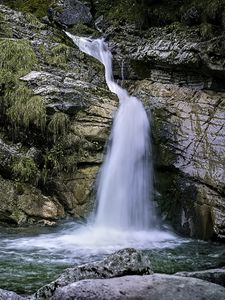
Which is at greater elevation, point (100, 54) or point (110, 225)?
point (100, 54)

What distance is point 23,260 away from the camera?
24.6 ft

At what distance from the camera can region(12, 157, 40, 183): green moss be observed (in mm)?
10406

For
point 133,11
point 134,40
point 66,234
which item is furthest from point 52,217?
point 133,11

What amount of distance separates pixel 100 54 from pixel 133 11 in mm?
1962

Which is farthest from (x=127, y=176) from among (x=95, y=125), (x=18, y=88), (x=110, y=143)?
(x=18, y=88)

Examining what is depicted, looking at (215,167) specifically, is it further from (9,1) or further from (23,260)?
(9,1)

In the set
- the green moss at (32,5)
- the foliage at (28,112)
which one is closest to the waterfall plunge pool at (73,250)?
the foliage at (28,112)

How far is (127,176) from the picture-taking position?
1062cm

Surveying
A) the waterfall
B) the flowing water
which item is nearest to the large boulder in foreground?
the flowing water

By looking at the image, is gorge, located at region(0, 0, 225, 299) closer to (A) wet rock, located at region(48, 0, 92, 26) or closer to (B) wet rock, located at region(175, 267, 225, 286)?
(A) wet rock, located at region(48, 0, 92, 26)

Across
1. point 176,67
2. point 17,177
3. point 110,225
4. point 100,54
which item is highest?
point 100,54

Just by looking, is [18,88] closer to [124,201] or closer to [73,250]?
[124,201]

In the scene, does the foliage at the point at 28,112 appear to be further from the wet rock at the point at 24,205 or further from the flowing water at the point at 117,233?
the flowing water at the point at 117,233

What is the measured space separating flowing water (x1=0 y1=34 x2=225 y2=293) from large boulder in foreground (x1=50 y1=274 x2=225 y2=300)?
6.64 ft
